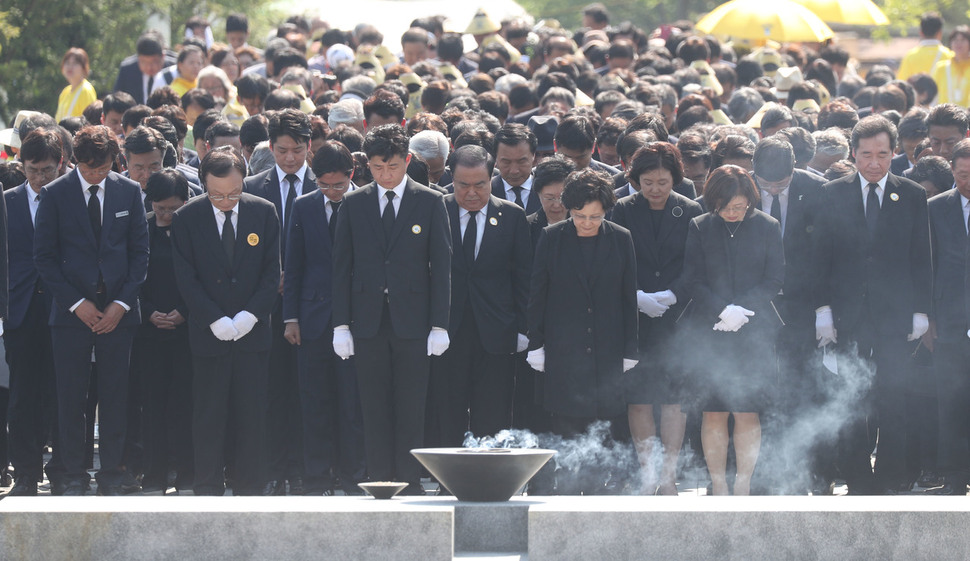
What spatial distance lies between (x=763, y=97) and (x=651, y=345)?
6051 millimetres

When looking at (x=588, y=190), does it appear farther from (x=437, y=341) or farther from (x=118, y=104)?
(x=118, y=104)

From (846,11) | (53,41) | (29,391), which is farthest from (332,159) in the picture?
(53,41)

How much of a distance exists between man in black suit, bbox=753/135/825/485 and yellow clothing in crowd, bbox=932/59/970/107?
7.71 meters

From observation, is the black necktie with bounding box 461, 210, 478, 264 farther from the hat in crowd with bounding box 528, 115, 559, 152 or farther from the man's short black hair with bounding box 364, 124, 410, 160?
the hat in crowd with bounding box 528, 115, 559, 152

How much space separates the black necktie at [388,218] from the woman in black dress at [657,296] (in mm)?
1341

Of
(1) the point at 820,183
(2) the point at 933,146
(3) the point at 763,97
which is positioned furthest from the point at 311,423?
(3) the point at 763,97

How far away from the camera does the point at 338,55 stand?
17.4 metres

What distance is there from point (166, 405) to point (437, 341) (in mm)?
1984

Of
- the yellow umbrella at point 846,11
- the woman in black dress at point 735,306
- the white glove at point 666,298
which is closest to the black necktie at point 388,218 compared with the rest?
the white glove at point 666,298

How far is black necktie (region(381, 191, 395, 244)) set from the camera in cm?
888

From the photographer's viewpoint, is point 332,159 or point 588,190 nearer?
point 588,190

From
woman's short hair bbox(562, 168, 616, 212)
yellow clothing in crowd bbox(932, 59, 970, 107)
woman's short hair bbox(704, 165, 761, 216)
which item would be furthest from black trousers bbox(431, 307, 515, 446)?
yellow clothing in crowd bbox(932, 59, 970, 107)

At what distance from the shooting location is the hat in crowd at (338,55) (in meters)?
17.3

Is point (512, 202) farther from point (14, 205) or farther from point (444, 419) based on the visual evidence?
point (14, 205)
